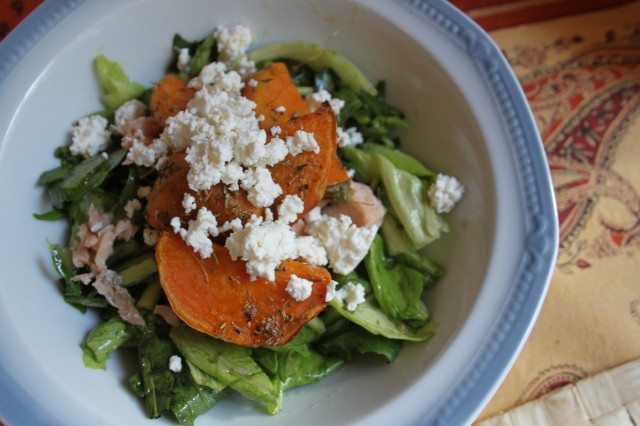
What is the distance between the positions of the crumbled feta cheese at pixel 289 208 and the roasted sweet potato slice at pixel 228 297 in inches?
5.5

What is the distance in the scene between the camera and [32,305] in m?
2.07

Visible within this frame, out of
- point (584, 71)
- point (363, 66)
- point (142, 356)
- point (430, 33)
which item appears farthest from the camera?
point (584, 71)

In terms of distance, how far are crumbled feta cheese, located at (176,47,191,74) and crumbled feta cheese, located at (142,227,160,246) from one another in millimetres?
664

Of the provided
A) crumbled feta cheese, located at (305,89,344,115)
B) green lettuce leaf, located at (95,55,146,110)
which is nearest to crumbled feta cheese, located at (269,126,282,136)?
crumbled feta cheese, located at (305,89,344,115)

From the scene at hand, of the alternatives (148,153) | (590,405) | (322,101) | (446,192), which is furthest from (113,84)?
(590,405)

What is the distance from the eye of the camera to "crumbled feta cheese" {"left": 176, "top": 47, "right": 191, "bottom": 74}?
8.00 feet

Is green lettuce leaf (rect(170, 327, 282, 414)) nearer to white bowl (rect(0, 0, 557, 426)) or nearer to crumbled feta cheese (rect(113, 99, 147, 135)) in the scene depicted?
white bowl (rect(0, 0, 557, 426))

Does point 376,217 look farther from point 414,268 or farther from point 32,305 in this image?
point 32,305

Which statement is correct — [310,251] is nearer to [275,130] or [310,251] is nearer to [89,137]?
[275,130]

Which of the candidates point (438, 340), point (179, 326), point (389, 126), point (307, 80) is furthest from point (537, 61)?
point (179, 326)

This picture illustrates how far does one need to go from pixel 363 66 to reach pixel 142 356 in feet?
4.34

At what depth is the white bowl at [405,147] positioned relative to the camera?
192cm

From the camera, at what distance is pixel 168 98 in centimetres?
232

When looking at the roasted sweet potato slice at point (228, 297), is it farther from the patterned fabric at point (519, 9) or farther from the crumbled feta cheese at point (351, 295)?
the patterned fabric at point (519, 9)
